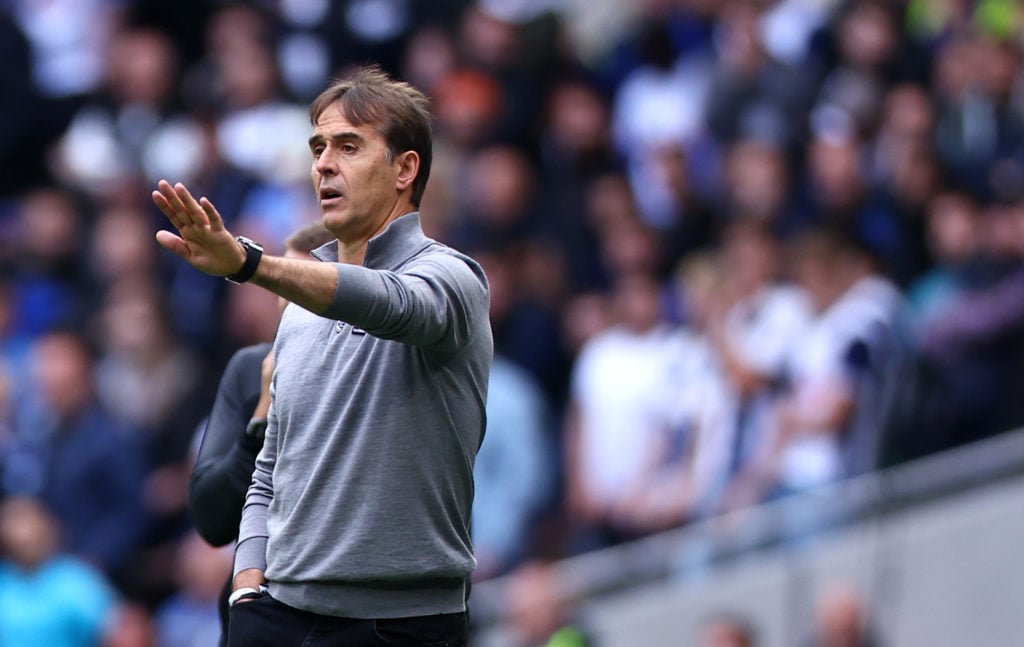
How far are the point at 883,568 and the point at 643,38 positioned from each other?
14.8ft

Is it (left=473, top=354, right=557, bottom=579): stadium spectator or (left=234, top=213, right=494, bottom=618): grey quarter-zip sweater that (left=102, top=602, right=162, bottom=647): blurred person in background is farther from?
(left=234, top=213, right=494, bottom=618): grey quarter-zip sweater

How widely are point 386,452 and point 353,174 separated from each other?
56 centimetres

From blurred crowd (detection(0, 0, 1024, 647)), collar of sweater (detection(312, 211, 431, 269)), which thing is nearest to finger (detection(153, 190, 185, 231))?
collar of sweater (detection(312, 211, 431, 269))

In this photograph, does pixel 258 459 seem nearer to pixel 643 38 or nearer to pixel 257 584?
pixel 257 584

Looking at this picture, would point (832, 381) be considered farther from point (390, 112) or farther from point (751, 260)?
point (390, 112)

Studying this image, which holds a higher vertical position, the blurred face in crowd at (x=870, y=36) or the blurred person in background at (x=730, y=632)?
the blurred face in crowd at (x=870, y=36)

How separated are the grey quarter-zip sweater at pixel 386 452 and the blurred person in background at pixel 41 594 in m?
5.58

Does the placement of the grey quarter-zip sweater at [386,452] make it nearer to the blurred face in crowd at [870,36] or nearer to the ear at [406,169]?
the ear at [406,169]

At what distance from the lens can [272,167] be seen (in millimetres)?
11258

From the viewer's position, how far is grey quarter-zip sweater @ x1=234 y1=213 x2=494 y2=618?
3.66 meters

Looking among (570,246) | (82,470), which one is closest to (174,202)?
(82,470)

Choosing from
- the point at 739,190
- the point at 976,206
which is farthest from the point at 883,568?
the point at 739,190

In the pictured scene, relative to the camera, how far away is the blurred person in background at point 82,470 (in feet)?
32.1

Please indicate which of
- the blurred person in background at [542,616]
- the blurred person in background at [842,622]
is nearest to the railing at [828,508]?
the blurred person in background at [842,622]
